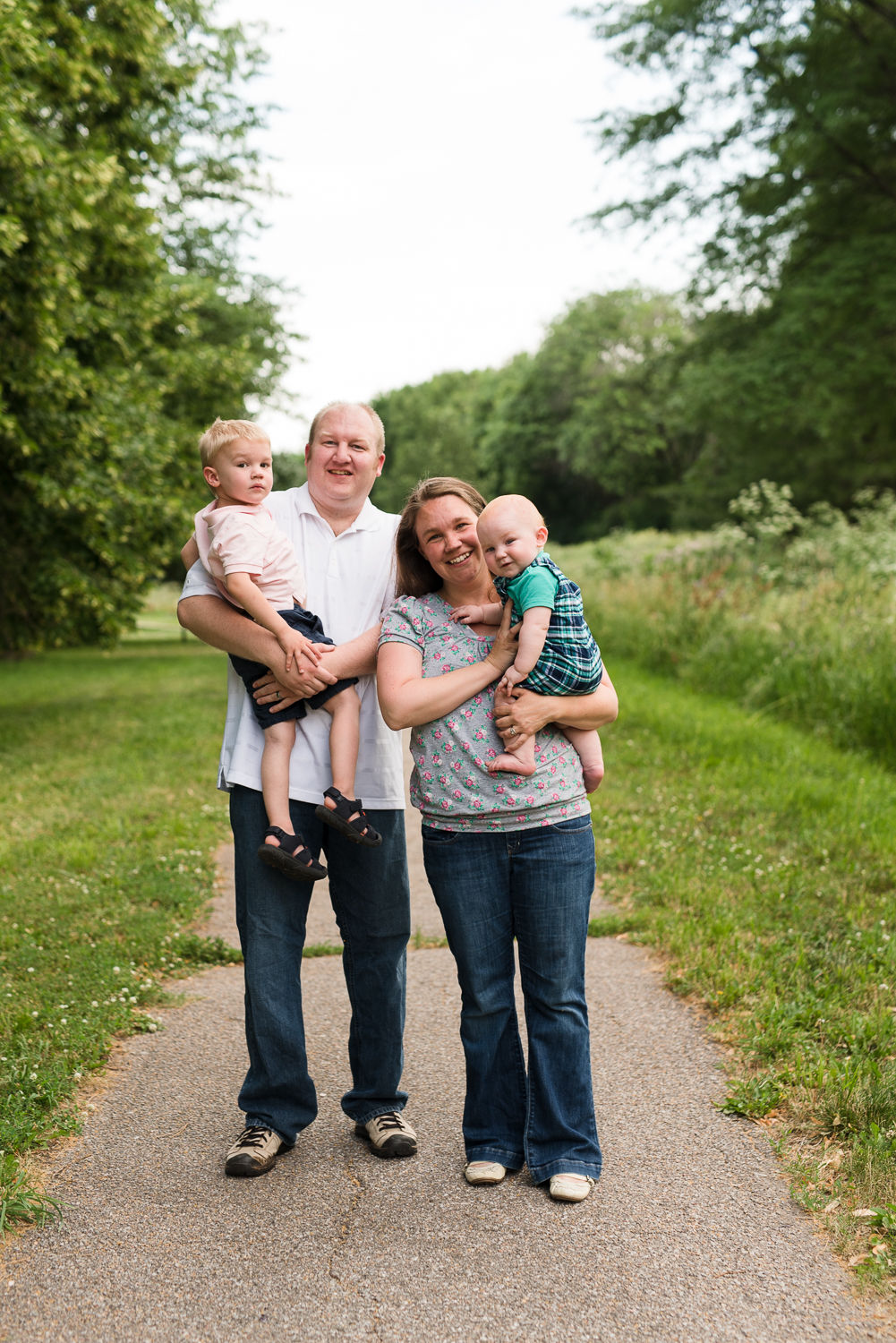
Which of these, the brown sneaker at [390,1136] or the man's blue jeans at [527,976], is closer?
the man's blue jeans at [527,976]

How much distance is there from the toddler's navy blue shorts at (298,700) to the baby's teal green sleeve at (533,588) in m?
0.62

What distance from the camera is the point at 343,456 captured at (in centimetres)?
323

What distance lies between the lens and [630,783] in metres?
8.08

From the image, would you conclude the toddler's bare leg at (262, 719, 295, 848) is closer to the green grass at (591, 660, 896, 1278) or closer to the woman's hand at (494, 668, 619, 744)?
the woman's hand at (494, 668, 619, 744)

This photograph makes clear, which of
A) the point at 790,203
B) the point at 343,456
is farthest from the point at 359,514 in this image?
the point at 790,203

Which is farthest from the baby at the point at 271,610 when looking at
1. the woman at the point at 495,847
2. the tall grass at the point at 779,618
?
the tall grass at the point at 779,618

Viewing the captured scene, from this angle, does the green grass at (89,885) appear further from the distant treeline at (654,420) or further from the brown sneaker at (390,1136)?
the distant treeline at (654,420)

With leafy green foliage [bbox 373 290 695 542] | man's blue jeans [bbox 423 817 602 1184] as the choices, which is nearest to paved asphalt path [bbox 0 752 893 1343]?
man's blue jeans [bbox 423 817 602 1184]

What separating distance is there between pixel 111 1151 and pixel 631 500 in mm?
56198

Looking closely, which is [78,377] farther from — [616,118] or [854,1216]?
[616,118]

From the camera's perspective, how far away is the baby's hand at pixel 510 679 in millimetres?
2883

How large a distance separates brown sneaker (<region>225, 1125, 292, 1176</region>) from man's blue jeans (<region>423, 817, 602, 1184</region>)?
24.3 inches

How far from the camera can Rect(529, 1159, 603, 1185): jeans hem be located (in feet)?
10.1

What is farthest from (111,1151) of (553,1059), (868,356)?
(868,356)
